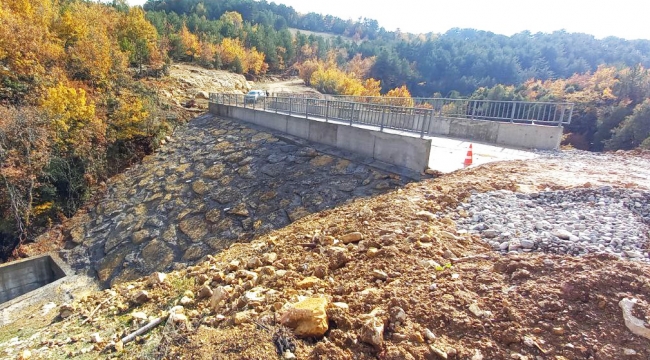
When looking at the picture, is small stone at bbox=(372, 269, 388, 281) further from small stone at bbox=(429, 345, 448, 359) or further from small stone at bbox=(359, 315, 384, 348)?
small stone at bbox=(429, 345, 448, 359)

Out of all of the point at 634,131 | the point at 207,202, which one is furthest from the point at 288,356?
the point at 634,131

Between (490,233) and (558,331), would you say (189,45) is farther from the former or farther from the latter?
(558,331)

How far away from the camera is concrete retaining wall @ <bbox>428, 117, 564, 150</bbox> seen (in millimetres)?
11113

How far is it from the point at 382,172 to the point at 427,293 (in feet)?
18.0

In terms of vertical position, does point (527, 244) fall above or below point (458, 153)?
below

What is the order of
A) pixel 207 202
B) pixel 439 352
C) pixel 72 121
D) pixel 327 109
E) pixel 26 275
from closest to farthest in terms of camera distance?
pixel 439 352 → pixel 207 202 → pixel 26 275 → pixel 327 109 → pixel 72 121

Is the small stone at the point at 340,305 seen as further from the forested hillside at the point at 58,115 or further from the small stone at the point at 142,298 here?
the forested hillside at the point at 58,115

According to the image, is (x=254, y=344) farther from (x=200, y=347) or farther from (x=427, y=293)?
(x=427, y=293)

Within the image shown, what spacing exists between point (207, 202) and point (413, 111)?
22.3 ft

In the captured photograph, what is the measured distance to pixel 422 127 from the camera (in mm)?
7754

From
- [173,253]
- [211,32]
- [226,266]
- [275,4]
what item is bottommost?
[173,253]

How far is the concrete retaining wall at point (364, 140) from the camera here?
793 centimetres

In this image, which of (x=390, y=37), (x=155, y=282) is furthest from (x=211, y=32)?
(x=390, y=37)

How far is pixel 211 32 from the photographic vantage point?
45.8m
